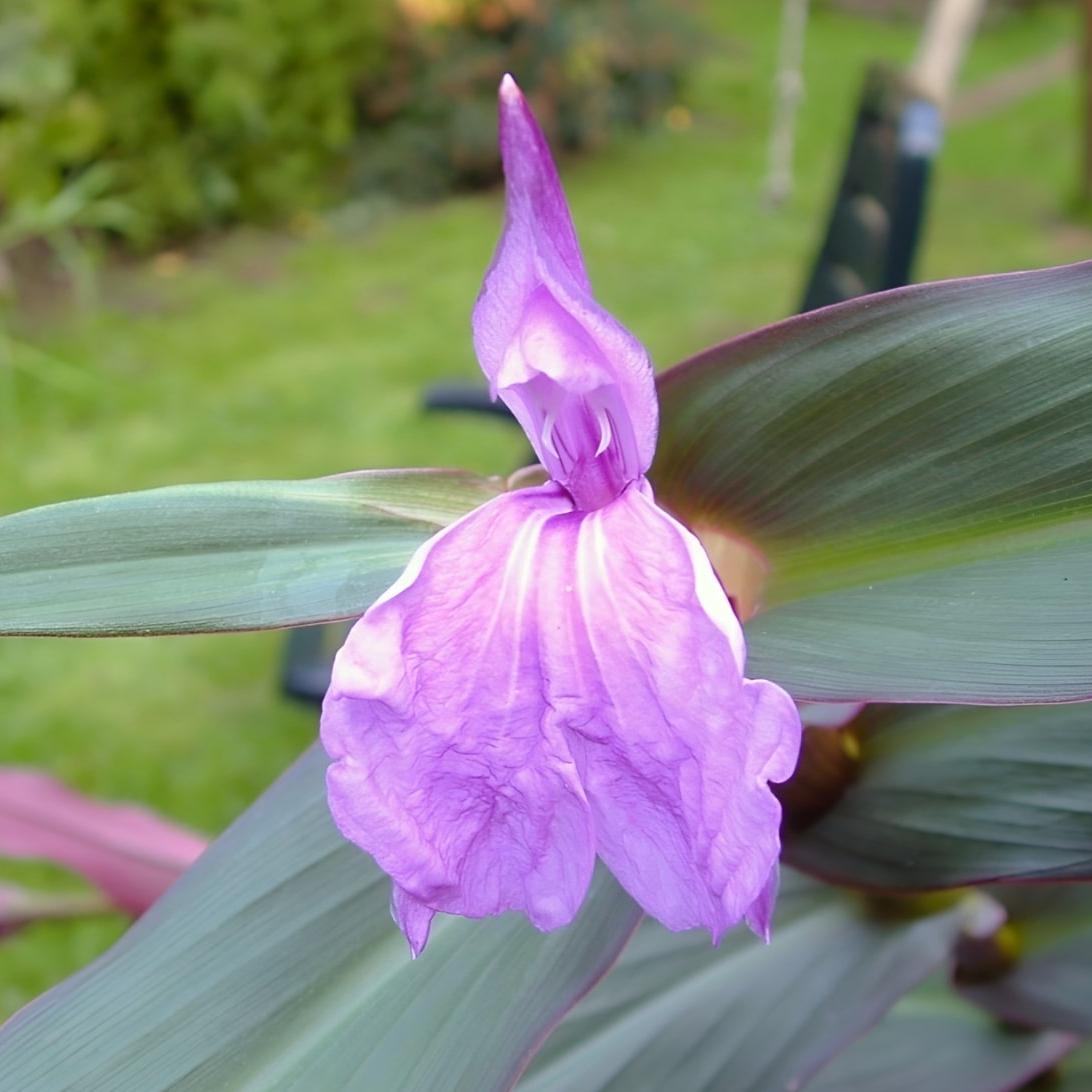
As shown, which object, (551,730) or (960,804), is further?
(960,804)

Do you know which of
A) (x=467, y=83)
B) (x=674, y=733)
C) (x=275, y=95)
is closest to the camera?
(x=674, y=733)

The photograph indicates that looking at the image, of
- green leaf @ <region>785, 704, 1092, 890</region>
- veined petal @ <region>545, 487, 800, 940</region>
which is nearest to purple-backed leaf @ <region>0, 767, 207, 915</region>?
green leaf @ <region>785, 704, 1092, 890</region>

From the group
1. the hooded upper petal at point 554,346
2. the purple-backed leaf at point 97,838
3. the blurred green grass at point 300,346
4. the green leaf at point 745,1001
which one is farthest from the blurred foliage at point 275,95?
the hooded upper petal at point 554,346

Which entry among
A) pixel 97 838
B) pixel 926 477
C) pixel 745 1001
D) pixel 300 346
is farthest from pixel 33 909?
pixel 300 346

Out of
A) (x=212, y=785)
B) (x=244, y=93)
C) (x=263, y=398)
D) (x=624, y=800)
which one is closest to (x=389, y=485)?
(x=624, y=800)

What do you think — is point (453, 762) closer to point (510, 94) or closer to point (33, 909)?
point (510, 94)
